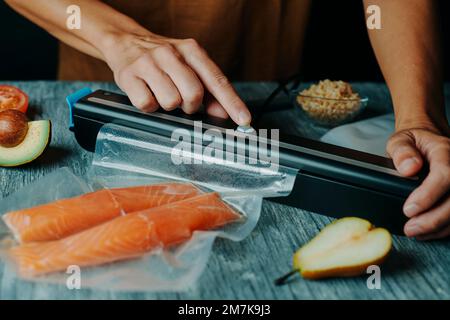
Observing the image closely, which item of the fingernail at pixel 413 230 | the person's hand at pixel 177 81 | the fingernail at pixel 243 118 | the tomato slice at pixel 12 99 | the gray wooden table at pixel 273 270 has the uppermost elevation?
the person's hand at pixel 177 81

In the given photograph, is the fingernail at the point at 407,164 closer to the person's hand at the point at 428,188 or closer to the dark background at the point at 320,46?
the person's hand at the point at 428,188

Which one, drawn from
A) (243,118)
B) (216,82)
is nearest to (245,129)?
(243,118)

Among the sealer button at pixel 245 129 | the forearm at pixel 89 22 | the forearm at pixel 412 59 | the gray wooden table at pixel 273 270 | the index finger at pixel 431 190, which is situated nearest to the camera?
the gray wooden table at pixel 273 270

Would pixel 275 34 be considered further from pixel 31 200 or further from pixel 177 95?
pixel 31 200

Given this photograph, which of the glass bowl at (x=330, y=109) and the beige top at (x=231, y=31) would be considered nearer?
the glass bowl at (x=330, y=109)

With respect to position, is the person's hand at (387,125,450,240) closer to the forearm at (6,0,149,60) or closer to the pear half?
the pear half

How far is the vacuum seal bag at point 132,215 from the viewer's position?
0.88 meters

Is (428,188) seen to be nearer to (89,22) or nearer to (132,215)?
(132,215)

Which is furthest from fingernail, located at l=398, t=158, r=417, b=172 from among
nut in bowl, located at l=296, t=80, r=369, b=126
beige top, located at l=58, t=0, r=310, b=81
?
beige top, located at l=58, t=0, r=310, b=81

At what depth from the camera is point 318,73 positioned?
97.3 inches

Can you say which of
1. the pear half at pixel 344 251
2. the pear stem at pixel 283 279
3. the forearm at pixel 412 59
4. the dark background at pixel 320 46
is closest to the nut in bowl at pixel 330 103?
the forearm at pixel 412 59

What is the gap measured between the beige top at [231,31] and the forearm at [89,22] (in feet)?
0.68

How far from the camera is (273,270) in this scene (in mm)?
934
